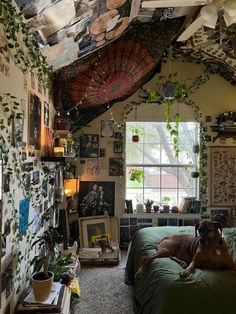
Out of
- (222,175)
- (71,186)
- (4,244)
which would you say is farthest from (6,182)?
(222,175)

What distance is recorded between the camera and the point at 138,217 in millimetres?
4832

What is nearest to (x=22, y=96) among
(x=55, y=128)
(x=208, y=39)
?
(x=55, y=128)

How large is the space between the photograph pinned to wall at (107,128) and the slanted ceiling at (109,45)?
0.19m

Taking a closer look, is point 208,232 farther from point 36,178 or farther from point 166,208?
point 166,208

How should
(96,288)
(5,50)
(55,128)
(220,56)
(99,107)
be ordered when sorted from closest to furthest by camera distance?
(5,50) < (96,288) < (55,128) < (220,56) < (99,107)

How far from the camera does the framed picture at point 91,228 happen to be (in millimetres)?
4550

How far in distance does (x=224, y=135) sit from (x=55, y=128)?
106 inches

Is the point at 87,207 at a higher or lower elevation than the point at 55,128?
lower

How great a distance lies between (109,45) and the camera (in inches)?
141

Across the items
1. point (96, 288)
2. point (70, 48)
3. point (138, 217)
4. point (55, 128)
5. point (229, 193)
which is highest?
point (70, 48)

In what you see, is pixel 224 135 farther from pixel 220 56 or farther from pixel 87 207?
pixel 87 207

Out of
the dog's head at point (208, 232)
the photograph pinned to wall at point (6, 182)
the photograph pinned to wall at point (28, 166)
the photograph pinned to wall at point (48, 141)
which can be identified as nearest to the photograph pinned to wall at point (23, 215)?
the photograph pinned to wall at point (28, 166)

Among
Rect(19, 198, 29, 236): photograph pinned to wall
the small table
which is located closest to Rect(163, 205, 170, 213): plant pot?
the small table

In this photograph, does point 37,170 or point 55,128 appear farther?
point 55,128
